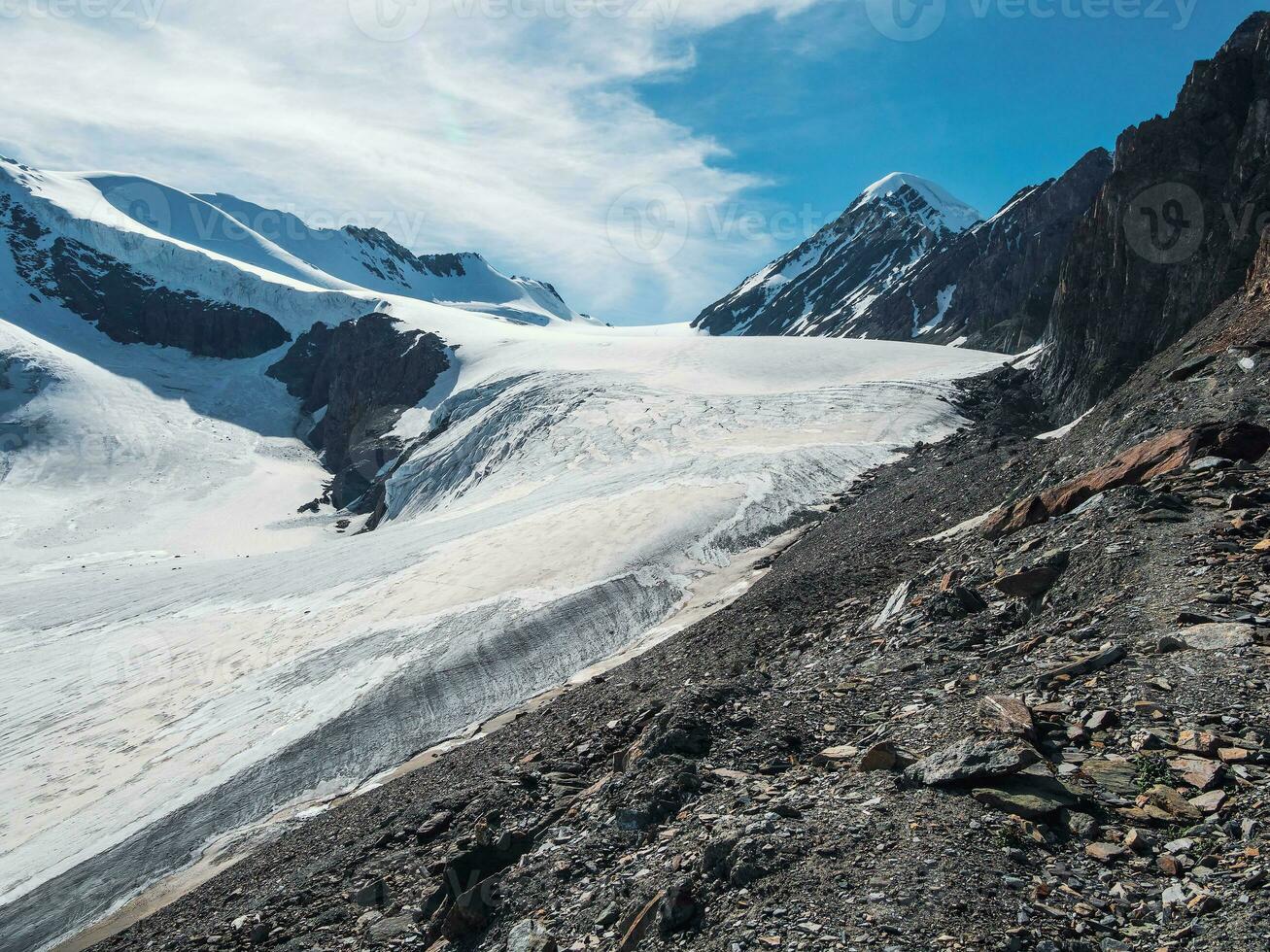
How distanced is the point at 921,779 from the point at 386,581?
24234 mm

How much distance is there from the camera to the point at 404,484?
2108 inches

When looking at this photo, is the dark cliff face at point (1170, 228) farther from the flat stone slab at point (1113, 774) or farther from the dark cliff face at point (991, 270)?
the dark cliff face at point (991, 270)

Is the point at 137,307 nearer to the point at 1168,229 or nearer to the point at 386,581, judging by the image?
the point at 386,581

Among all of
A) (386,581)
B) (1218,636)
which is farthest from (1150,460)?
(386,581)

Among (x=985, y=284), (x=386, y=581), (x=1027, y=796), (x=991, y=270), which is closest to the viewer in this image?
(x=1027, y=796)

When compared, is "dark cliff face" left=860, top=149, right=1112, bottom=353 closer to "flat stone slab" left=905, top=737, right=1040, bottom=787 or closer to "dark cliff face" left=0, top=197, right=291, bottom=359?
"flat stone slab" left=905, top=737, right=1040, bottom=787

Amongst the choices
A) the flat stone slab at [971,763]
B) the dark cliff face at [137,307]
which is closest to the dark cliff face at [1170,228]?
the flat stone slab at [971,763]

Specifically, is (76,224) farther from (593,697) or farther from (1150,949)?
(1150,949)

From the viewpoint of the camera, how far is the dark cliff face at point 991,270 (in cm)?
11119

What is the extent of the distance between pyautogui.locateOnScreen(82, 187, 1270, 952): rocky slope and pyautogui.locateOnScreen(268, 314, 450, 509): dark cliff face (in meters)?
63.0

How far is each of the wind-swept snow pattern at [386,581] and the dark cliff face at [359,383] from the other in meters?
5.01

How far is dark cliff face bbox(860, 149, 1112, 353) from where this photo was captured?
365ft

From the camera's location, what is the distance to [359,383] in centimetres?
9081

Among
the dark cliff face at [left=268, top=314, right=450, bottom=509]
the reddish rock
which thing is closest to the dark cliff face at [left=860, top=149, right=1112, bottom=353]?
the dark cliff face at [left=268, top=314, right=450, bottom=509]
